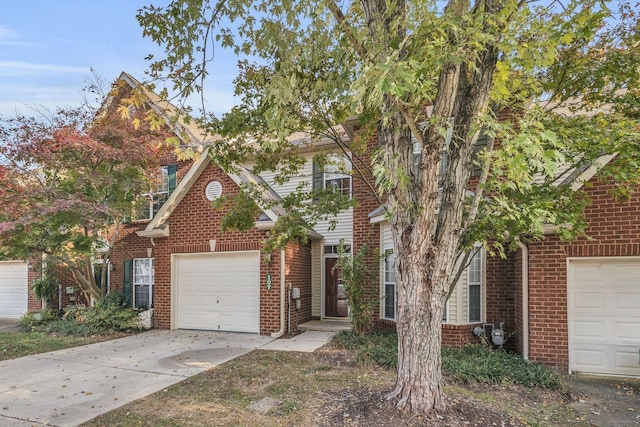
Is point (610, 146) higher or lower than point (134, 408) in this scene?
higher

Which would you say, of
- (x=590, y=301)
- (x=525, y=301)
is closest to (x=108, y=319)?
(x=525, y=301)

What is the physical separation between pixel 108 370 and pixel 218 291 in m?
3.95

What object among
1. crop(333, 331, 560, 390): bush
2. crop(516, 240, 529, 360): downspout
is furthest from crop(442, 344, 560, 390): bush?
crop(516, 240, 529, 360): downspout

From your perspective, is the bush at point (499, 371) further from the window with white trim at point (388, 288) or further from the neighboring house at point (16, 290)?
the neighboring house at point (16, 290)

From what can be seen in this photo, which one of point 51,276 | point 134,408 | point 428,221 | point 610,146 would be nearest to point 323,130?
point 428,221

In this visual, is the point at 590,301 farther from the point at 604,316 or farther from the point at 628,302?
the point at 628,302

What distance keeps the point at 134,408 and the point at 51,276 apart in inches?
441

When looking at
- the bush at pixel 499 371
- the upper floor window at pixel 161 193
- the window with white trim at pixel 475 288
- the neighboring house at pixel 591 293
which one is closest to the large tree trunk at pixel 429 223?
the bush at pixel 499 371

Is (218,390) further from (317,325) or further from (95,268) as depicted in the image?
(95,268)

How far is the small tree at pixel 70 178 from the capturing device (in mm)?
10180

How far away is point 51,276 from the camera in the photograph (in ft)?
45.7

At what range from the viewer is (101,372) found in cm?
712

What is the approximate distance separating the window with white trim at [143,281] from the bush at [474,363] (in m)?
7.48

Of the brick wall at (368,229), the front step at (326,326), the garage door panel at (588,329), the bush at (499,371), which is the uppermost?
the brick wall at (368,229)
